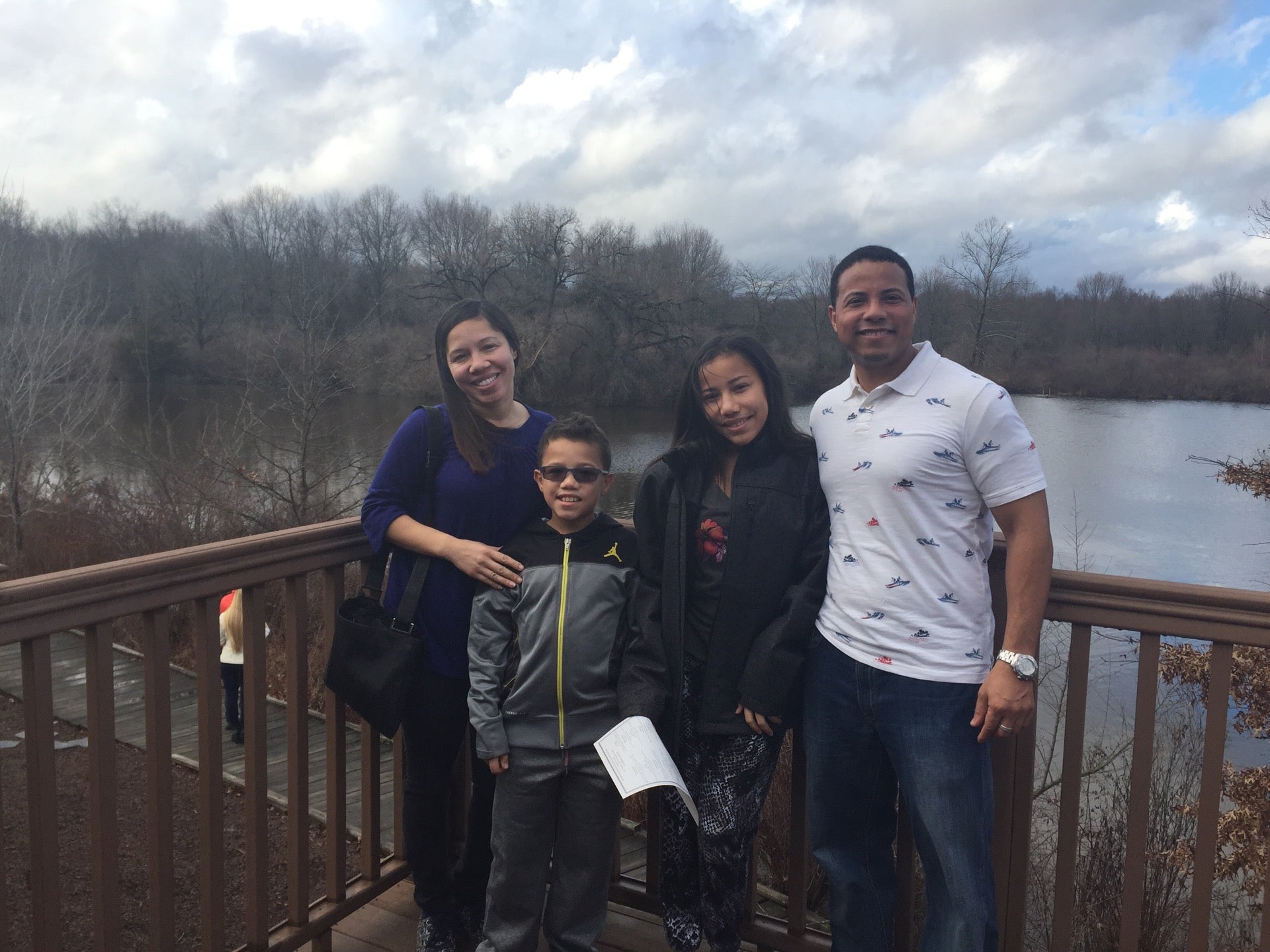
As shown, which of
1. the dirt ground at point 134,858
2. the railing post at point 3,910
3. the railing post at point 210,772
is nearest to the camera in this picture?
the railing post at point 3,910

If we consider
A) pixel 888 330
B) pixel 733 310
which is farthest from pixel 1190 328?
pixel 888 330

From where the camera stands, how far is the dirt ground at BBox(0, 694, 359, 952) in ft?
12.2

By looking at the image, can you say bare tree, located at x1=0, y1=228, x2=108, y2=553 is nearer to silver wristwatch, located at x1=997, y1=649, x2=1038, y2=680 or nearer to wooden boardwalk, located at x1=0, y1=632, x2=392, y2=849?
wooden boardwalk, located at x1=0, y1=632, x2=392, y2=849

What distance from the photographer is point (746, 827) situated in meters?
2.03

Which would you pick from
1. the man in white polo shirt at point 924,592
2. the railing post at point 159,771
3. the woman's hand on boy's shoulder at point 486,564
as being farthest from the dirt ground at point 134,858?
the man in white polo shirt at point 924,592

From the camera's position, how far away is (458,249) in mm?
24656

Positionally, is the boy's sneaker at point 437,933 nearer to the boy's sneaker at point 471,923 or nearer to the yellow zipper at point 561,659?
the boy's sneaker at point 471,923

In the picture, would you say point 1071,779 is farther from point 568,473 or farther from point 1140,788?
point 568,473

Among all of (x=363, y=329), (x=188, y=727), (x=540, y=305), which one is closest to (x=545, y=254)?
(x=540, y=305)

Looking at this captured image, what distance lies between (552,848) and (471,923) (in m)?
0.44

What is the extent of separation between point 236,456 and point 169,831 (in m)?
10.3

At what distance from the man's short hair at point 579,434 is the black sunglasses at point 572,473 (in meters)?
0.05

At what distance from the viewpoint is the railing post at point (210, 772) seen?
1880 mm

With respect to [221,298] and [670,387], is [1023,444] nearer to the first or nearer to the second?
[670,387]
